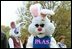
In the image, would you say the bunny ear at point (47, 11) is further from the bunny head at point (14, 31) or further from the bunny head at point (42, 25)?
the bunny head at point (14, 31)

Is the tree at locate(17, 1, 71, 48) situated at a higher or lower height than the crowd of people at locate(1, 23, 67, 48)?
higher

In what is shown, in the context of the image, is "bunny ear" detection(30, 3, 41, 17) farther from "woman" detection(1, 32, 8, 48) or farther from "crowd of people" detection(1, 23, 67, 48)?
"woman" detection(1, 32, 8, 48)

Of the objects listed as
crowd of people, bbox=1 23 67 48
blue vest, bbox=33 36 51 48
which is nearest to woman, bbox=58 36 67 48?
crowd of people, bbox=1 23 67 48

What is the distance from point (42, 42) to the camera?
2252 millimetres

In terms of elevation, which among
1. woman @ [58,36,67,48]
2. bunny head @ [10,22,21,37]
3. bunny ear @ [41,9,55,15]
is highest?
bunny ear @ [41,9,55,15]

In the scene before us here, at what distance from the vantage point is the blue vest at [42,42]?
88.6 inches

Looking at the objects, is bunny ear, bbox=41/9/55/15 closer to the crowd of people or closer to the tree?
the tree

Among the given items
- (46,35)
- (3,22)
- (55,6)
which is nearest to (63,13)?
(55,6)

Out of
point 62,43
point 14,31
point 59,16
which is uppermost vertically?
point 59,16

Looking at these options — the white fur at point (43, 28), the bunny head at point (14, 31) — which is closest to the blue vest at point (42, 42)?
the white fur at point (43, 28)

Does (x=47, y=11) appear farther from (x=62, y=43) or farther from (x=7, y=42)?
(x=7, y=42)

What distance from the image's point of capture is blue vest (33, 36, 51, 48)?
2250 mm

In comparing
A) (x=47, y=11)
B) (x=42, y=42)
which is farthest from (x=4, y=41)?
(x=47, y=11)

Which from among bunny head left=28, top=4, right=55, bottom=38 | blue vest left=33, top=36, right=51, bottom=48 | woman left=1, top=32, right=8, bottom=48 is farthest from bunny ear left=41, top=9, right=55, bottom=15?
woman left=1, top=32, right=8, bottom=48
